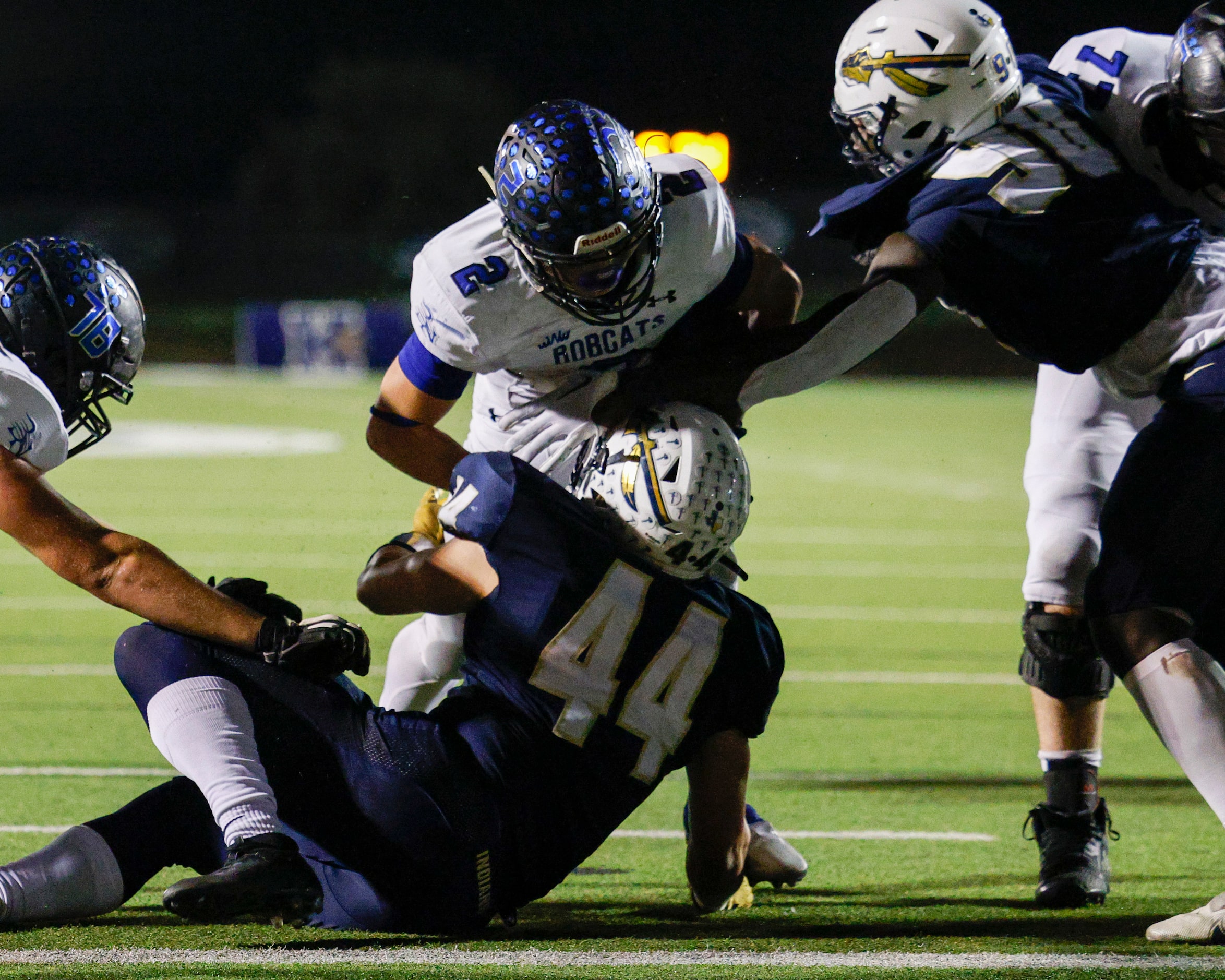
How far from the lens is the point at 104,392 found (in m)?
2.95

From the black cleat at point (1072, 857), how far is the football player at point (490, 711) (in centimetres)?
80

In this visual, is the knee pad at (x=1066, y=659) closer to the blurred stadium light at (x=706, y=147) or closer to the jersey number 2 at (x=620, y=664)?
the jersey number 2 at (x=620, y=664)

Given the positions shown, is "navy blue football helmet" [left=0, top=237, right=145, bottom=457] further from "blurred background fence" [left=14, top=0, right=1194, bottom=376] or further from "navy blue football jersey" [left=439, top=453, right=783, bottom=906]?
"blurred background fence" [left=14, top=0, right=1194, bottom=376]

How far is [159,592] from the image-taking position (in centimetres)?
241

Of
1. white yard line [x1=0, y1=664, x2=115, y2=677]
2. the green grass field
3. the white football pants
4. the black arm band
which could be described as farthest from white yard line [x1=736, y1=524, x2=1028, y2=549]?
the black arm band

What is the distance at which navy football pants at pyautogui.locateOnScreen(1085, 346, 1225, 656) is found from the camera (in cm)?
260

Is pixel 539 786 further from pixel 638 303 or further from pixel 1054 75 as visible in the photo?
pixel 1054 75

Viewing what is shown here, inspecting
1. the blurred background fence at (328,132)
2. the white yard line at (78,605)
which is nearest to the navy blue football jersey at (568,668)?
the white yard line at (78,605)

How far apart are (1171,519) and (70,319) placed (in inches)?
76.4

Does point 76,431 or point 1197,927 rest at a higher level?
point 76,431

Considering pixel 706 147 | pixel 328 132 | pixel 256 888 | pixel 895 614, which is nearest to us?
pixel 256 888

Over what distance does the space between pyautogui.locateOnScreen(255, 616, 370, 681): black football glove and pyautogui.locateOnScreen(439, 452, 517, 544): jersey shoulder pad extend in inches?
8.9

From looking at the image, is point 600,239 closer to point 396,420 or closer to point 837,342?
point 837,342

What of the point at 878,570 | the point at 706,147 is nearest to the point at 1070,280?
the point at 878,570
